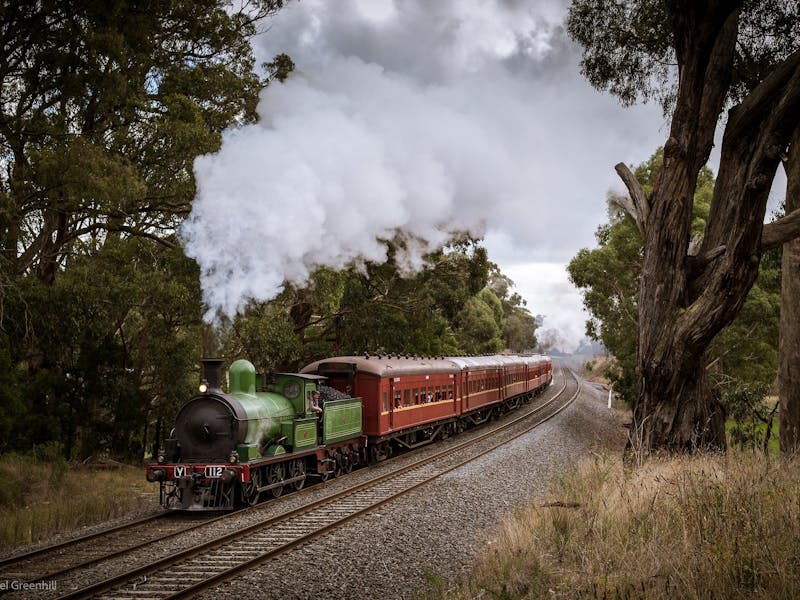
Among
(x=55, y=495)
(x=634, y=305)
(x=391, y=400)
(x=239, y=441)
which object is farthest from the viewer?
(x=634, y=305)

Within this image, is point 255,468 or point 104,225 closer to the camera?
point 255,468

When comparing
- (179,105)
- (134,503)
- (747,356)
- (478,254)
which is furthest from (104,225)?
(747,356)

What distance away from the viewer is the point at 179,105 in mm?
18219

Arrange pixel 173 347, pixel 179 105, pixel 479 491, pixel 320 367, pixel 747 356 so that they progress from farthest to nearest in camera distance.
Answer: pixel 747 356 → pixel 173 347 → pixel 179 105 → pixel 320 367 → pixel 479 491

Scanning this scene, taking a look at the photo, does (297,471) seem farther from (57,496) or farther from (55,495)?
(55,495)

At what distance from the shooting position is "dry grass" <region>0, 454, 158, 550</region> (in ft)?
36.2

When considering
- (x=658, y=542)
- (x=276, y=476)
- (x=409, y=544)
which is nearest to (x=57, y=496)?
(x=276, y=476)

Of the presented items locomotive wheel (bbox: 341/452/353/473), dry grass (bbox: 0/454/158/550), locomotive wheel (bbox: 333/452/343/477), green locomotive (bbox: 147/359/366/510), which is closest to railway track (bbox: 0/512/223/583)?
green locomotive (bbox: 147/359/366/510)

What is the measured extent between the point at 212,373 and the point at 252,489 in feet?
7.21

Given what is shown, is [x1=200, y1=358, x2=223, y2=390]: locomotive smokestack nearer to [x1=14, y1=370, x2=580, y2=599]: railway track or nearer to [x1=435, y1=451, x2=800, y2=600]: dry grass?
[x1=14, y1=370, x2=580, y2=599]: railway track

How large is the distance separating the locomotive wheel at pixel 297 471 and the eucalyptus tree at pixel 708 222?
21.5 ft

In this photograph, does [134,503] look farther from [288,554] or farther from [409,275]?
[409,275]

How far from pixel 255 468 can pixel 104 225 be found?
10054 millimetres

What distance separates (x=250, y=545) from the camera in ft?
30.7
